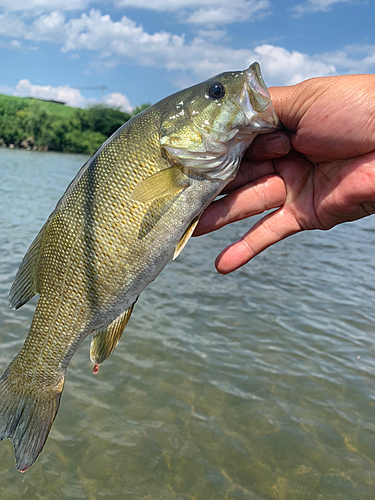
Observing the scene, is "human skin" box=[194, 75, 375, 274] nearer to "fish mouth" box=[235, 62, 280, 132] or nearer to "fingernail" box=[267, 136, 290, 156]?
"fingernail" box=[267, 136, 290, 156]

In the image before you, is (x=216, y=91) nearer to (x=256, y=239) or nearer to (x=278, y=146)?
(x=278, y=146)

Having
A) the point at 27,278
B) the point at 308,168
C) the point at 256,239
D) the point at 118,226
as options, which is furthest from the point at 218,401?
the point at 118,226

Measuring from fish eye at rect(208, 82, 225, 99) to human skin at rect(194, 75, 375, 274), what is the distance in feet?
1.69

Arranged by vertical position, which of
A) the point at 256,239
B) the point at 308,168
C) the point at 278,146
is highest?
the point at 278,146

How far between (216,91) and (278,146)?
0.77 m

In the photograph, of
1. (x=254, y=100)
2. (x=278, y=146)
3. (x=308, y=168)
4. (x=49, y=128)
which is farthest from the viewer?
(x=49, y=128)

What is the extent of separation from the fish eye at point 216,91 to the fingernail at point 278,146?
0.69 metres

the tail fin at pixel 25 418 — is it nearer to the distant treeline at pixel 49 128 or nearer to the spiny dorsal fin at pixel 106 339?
the spiny dorsal fin at pixel 106 339

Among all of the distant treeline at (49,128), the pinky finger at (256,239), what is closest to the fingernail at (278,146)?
the pinky finger at (256,239)

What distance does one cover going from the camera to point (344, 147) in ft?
9.85

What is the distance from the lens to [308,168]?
353cm

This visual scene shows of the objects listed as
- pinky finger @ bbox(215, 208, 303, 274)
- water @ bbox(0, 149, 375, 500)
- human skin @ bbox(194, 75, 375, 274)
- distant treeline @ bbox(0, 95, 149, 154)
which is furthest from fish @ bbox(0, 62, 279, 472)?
distant treeline @ bbox(0, 95, 149, 154)

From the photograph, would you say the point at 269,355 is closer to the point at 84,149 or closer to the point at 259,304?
the point at 259,304

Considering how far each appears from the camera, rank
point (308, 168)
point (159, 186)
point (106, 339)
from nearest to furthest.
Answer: point (159, 186) < point (106, 339) < point (308, 168)
